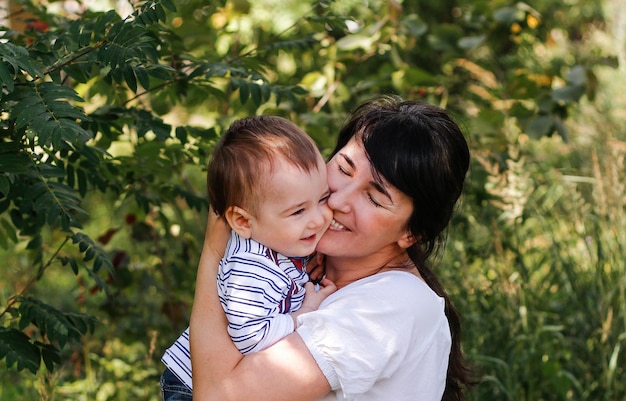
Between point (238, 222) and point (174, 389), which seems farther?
point (174, 389)

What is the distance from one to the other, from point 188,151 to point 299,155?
92 cm

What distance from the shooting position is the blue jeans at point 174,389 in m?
2.12

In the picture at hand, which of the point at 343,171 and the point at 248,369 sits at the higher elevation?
the point at 343,171

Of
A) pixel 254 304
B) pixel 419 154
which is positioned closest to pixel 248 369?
pixel 254 304

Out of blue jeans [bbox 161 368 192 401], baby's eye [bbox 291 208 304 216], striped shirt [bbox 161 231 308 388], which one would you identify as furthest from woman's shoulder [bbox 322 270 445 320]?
blue jeans [bbox 161 368 192 401]

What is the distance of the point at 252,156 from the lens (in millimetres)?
1903

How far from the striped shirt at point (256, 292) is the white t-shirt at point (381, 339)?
7cm

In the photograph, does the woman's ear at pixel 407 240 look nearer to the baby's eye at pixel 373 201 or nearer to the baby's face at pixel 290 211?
the baby's eye at pixel 373 201

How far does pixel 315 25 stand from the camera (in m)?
3.19

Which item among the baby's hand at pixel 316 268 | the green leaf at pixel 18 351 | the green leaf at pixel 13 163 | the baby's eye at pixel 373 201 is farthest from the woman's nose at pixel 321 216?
the green leaf at pixel 18 351

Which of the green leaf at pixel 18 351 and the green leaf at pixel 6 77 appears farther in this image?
the green leaf at pixel 18 351

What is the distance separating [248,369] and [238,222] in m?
0.34

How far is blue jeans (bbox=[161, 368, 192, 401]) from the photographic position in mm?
2117

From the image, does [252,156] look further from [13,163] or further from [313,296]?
[13,163]
